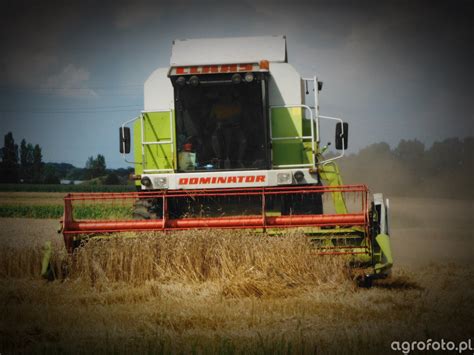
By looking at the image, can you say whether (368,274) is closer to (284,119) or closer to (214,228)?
(214,228)

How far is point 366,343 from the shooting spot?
5273 millimetres

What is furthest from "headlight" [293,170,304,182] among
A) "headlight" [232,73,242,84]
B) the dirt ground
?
the dirt ground

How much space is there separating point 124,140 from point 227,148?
1.55 m

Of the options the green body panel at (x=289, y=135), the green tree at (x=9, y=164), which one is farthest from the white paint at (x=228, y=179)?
the green tree at (x=9, y=164)

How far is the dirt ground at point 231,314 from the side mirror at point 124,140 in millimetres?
1812

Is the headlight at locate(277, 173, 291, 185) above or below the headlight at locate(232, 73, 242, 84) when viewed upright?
below

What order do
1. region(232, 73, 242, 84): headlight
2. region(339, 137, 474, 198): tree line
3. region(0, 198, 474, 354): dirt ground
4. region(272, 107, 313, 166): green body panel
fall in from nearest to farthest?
region(0, 198, 474, 354): dirt ground, region(232, 73, 242, 84): headlight, region(272, 107, 313, 166): green body panel, region(339, 137, 474, 198): tree line

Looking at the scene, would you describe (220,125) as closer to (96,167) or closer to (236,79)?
(236,79)

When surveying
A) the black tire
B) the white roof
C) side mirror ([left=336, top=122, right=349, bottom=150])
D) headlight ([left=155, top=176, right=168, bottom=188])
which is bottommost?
the black tire

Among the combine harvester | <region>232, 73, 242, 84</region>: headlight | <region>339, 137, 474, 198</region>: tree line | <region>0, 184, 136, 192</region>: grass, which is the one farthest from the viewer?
<region>0, 184, 136, 192</region>: grass

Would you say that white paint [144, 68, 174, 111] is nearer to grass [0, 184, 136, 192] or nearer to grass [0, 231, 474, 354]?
grass [0, 231, 474, 354]

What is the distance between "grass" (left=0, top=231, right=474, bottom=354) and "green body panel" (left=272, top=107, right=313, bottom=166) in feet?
5.97

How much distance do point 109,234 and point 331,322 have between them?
3.63 meters

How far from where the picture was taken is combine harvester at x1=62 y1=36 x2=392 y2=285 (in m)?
8.70
